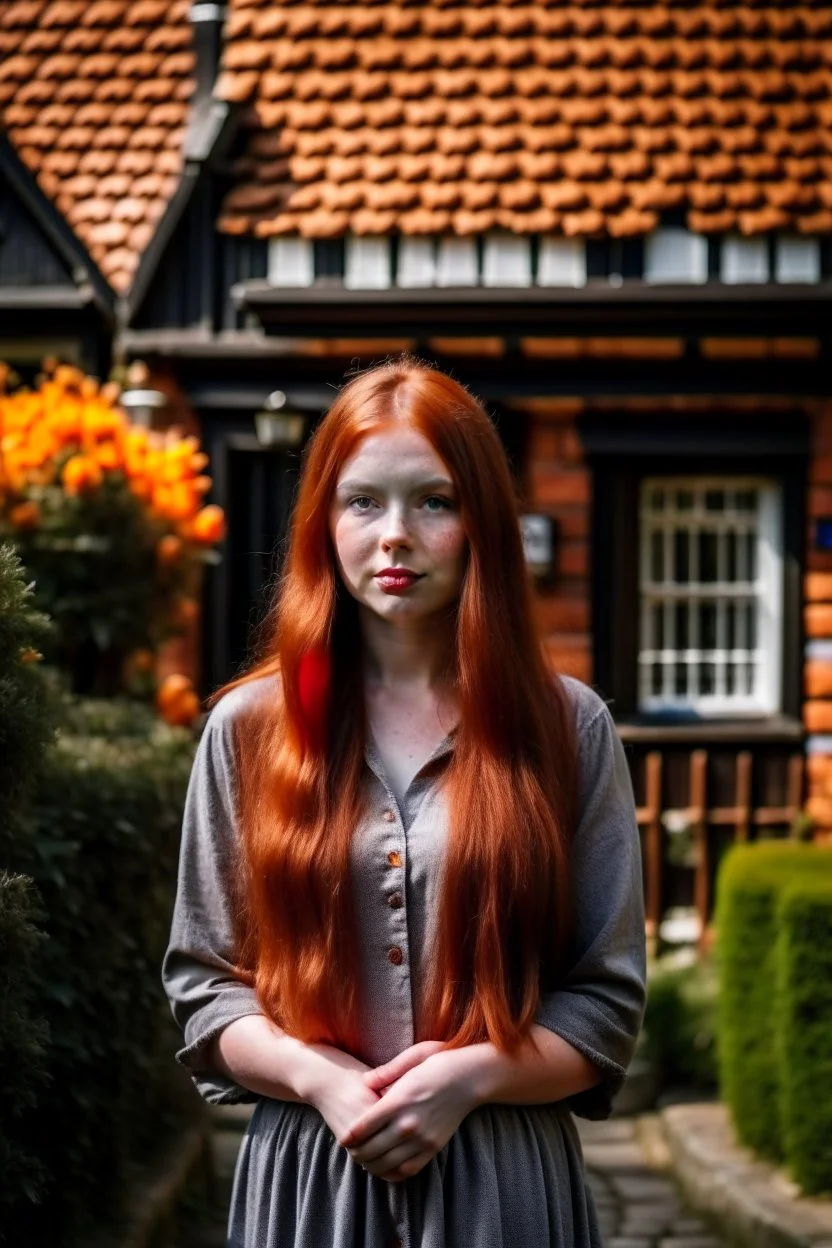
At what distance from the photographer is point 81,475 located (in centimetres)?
506

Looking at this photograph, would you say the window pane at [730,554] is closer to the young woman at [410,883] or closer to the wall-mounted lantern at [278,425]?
the wall-mounted lantern at [278,425]

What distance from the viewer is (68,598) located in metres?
5.21

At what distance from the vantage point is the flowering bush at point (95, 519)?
5.10 metres

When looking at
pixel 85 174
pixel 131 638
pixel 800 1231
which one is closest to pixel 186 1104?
pixel 131 638

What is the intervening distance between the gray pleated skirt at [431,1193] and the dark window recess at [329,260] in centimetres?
633

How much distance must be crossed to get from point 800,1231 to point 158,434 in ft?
17.2

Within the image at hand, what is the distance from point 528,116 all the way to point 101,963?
19.2 ft

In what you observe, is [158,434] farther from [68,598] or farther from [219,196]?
[68,598]

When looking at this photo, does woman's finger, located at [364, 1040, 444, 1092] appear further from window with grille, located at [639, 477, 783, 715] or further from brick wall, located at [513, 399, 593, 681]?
window with grille, located at [639, 477, 783, 715]

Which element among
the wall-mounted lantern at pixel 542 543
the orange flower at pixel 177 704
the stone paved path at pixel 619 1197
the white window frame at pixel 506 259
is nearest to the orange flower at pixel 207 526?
the orange flower at pixel 177 704

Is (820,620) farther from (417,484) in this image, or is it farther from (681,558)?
(417,484)

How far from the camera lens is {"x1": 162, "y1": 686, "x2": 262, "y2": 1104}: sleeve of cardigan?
220 centimetres

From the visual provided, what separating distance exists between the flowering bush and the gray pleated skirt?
10.3 feet

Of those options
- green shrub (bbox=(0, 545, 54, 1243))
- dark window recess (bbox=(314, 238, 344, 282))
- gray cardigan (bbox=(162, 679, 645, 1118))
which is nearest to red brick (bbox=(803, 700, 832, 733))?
dark window recess (bbox=(314, 238, 344, 282))
